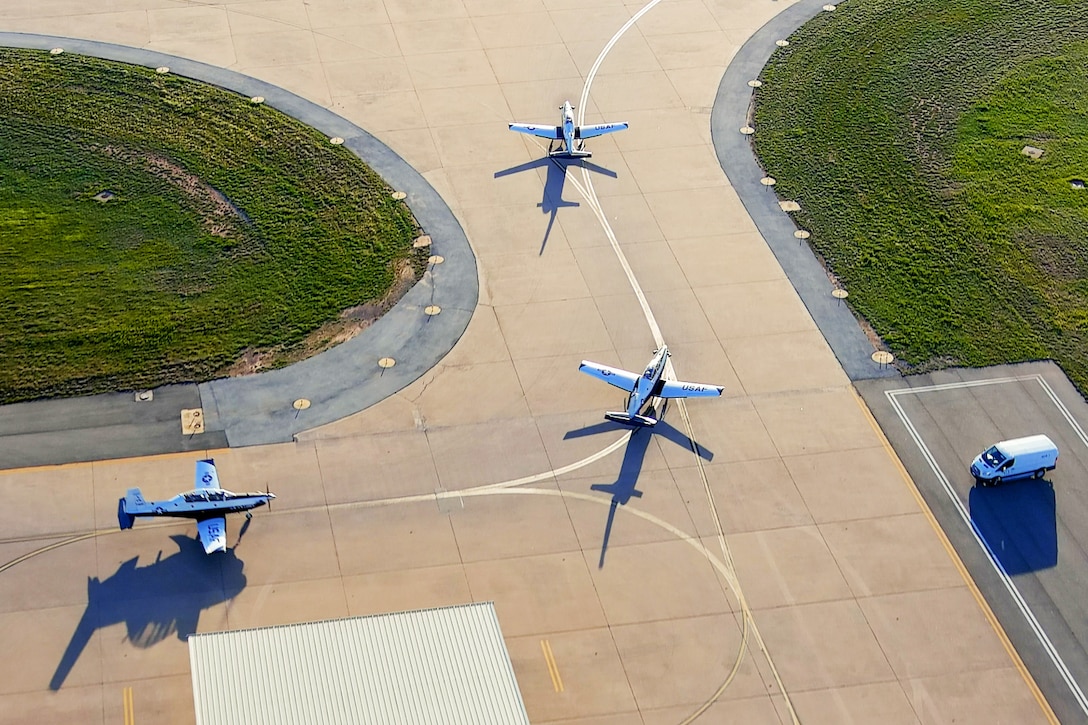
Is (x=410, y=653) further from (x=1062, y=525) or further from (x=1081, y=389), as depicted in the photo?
(x=1081, y=389)

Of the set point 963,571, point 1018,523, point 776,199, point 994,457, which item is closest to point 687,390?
point 994,457

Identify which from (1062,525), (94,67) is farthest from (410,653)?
(94,67)

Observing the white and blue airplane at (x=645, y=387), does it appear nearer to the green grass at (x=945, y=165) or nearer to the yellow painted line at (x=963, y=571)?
the yellow painted line at (x=963, y=571)

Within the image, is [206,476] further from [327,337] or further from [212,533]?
[327,337]

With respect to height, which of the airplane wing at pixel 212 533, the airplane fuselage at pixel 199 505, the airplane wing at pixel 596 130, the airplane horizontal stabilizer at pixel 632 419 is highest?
the airplane wing at pixel 596 130

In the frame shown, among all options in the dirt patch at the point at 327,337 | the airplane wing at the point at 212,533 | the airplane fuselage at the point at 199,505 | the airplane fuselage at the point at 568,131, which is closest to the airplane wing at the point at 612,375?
the dirt patch at the point at 327,337

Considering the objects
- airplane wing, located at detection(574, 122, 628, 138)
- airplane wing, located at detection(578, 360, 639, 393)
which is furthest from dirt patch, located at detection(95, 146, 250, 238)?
airplane wing, located at detection(578, 360, 639, 393)

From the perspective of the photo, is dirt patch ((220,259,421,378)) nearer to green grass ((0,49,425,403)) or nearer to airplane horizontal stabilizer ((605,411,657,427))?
green grass ((0,49,425,403))
